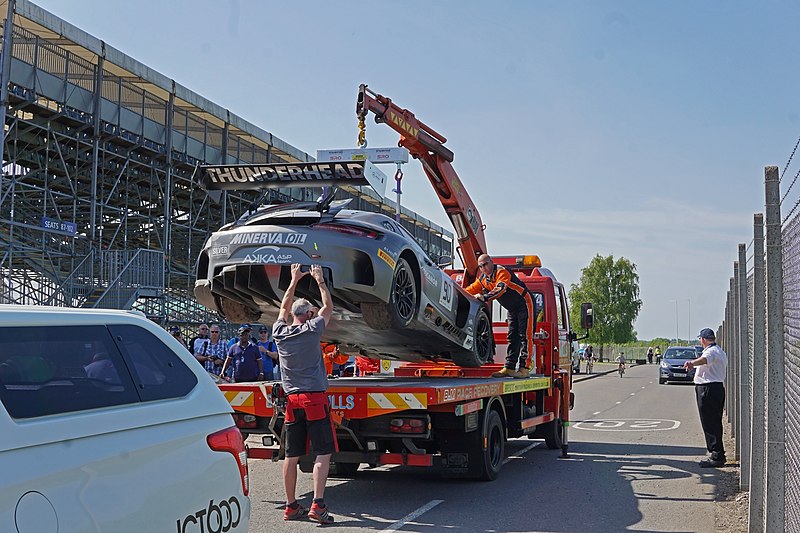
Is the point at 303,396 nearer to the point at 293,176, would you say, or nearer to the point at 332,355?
the point at 293,176

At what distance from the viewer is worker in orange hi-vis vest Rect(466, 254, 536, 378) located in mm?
10953

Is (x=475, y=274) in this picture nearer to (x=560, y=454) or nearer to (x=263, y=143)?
(x=560, y=454)

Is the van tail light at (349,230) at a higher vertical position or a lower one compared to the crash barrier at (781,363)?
higher

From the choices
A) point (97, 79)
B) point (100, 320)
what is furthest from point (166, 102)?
point (100, 320)

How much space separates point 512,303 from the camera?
11219 millimetres

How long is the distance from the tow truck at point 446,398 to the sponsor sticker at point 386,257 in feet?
3.75

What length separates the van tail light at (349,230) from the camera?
8039mm

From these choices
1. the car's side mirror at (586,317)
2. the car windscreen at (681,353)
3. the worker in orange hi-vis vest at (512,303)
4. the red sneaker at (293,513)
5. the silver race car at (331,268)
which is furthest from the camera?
the car windscreen at (681,353)

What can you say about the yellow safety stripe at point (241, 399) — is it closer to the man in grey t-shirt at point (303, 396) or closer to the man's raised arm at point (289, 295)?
the man in grey t-shirt at point (303, 396)

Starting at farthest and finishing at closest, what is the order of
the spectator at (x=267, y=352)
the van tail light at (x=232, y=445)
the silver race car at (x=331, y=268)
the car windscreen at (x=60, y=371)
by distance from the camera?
the spectator at (x=267, y=352) → the silver race car at (x=331, y=268) → the van tail light at (x=232, y=445) → the car windscreen at (x=60, y=371)

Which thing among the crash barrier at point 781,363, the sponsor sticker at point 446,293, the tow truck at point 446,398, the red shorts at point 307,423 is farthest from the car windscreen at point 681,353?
the crash barrier at point 781,363

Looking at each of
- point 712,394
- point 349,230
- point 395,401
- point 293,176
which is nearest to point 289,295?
point 349,230

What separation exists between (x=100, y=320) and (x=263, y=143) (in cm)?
→ 2922

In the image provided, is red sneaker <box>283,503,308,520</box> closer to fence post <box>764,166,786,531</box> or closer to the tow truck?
the tow truck
